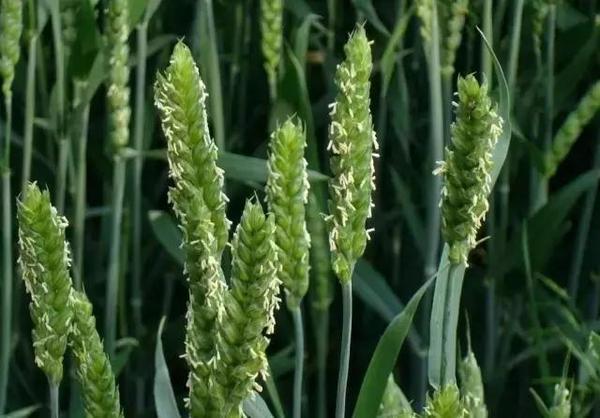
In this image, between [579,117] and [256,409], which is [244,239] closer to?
[256,409]

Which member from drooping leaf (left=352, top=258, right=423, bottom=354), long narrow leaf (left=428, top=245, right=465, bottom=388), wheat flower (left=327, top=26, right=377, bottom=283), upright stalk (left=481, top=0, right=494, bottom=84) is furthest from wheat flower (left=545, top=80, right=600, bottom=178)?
wheat flower (left=327, top=26, right=377, bottom=283)

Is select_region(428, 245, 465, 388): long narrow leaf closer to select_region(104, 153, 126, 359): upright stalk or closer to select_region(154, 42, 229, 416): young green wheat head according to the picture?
select_region(154, 42, 229, 416): young green wheat head

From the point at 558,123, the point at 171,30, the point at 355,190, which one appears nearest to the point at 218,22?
the point at 171,30

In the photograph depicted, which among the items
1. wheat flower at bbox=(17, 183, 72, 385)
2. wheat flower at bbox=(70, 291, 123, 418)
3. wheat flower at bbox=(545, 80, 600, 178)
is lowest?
wheat flower at bbox=(70, 291, 123, 418)

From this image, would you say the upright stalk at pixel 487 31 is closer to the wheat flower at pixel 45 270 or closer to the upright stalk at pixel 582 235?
the upright stalk at pixel 582 235

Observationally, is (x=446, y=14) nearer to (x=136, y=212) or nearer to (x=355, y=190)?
(x=136, y=212)

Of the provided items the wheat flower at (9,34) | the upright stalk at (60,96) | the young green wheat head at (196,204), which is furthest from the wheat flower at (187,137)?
the upright stalk at (60,96)
